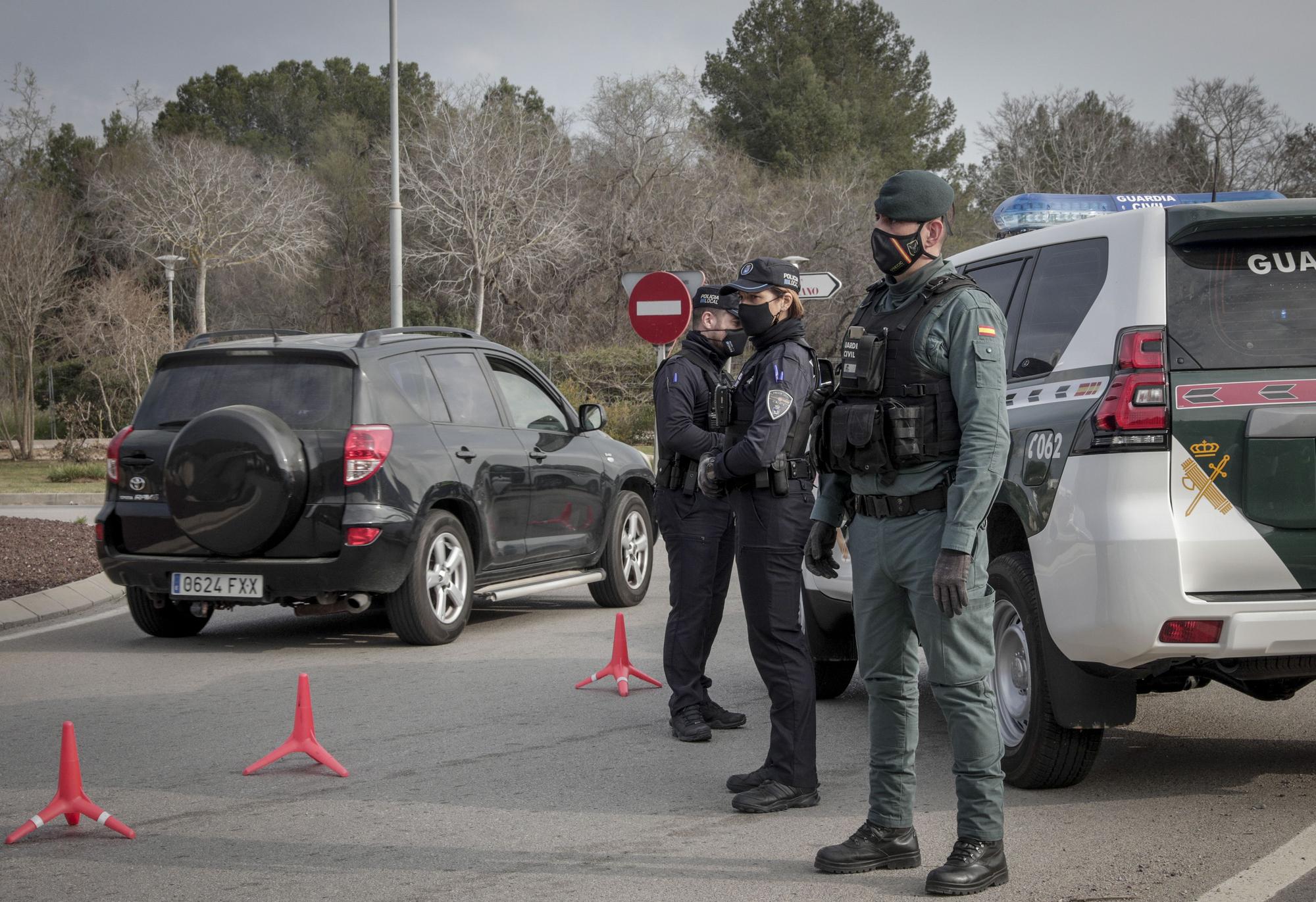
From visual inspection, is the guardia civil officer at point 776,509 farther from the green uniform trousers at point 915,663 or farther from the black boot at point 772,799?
the green uniform trousers at point 915,663

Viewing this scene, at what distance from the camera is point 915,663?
14.7ft

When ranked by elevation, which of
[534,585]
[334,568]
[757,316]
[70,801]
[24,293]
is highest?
[24,293]

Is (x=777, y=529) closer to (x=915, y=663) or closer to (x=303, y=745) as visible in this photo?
(x=915, y=663)

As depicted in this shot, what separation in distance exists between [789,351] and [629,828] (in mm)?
1850

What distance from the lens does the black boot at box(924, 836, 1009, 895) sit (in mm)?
4117

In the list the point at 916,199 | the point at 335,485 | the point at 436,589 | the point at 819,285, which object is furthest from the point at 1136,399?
the point at 819,285

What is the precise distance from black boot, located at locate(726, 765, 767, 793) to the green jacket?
4.55ft

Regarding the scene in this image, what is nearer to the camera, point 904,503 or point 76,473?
point 904,503

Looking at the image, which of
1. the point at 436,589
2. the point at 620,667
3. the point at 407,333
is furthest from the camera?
the point at 407,333

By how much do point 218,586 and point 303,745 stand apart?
9.40 feet

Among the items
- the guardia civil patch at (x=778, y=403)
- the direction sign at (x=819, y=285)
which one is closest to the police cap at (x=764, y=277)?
the guardia civil patch at (x=778, y=403)

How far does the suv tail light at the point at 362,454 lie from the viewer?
8.28 meters

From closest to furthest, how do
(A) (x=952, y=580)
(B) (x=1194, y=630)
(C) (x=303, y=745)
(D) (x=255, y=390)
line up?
1. (A) (x=952, y=580)
2. (B) (x=1194, y=630)
3. (C) (x=303, y=745)
4. (D) (x=255, y=390)

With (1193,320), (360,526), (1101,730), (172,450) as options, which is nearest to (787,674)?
(1101,730)
